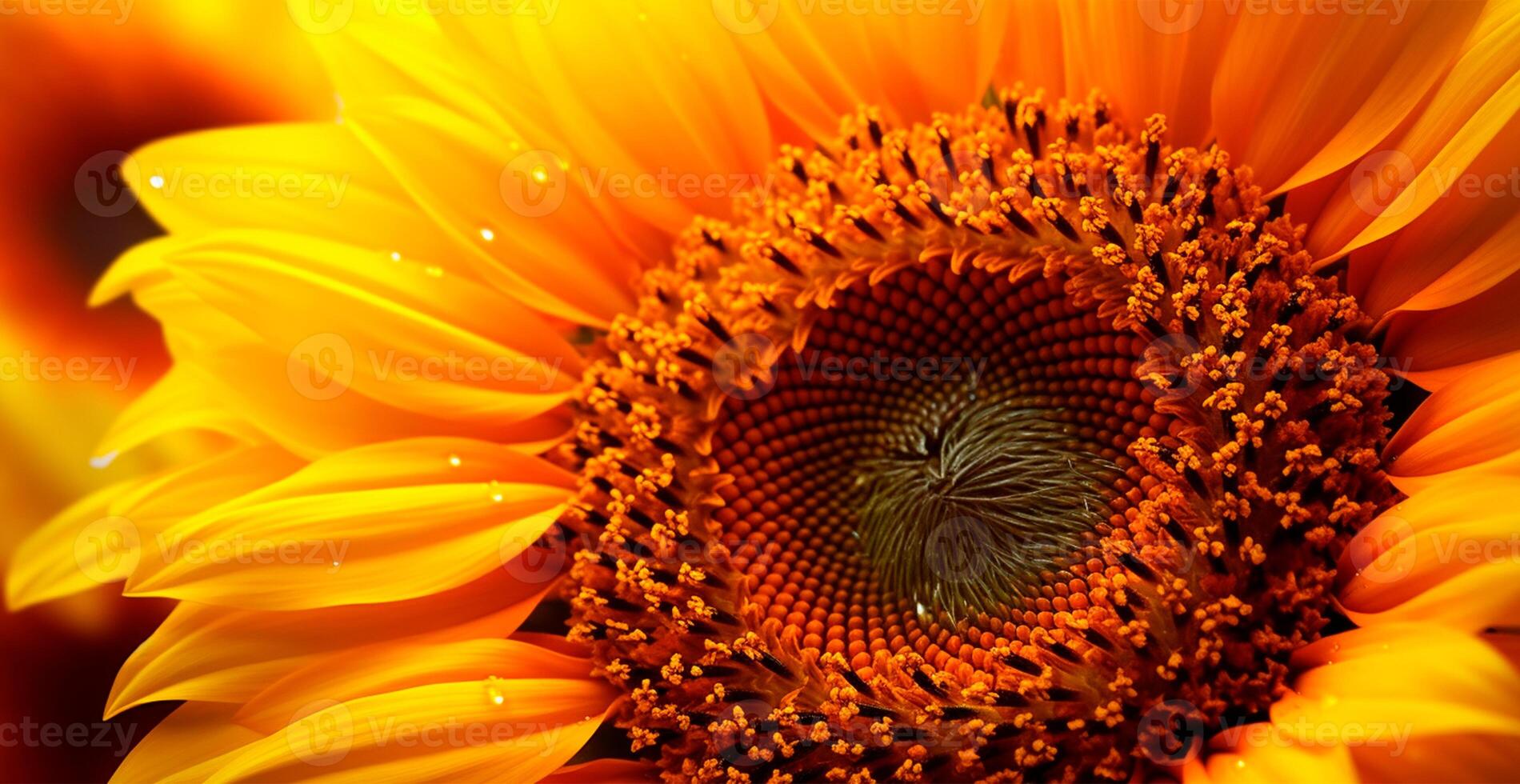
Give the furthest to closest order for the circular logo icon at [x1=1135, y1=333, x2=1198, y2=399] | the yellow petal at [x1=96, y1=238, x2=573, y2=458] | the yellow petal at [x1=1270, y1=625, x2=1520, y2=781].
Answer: the yellow petal at [x1=96, y1=238, x2=573, y2=458]
the circular logo icon at [x1=1135, y1=333, x2=1198, y2=399]
the yellow petal at [x1=1270, y1=625, x2=1520, y2=781]

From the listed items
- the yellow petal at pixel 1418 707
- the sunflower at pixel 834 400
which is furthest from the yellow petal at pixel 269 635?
the yellow petal at pixel 1418 707

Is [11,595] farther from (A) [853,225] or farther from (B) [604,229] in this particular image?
(A) [853,225]

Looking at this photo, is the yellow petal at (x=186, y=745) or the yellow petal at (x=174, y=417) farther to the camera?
the yellow petal at (x=174, y=417)

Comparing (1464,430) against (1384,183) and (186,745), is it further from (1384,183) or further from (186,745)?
(186,745)

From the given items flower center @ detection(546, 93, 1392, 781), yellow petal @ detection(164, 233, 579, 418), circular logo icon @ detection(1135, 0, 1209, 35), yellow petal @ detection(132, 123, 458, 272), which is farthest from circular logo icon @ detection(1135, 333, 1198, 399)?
yellow petal @ detection(132, 123, 458, 272)

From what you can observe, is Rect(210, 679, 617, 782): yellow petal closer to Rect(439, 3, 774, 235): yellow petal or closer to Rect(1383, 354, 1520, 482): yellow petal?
Rect(439, 3, 774, 235): yellow petal

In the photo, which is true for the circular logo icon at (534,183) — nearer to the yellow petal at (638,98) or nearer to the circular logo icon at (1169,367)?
the yellow petal at (638,98)
